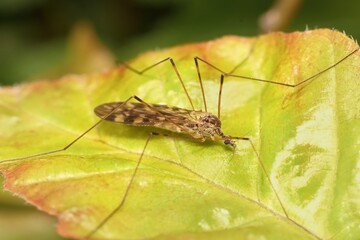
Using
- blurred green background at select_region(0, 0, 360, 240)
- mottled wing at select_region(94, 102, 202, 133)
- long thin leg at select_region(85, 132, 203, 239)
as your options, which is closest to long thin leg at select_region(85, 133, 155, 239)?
long thin leg at select_region(85, 132, 203, 239)

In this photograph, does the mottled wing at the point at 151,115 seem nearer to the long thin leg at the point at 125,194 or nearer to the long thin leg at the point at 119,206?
the long thin leg at the point at 125,194

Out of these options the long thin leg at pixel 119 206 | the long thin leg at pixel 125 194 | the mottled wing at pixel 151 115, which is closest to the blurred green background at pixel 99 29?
the mottled wing at pixel 151 115

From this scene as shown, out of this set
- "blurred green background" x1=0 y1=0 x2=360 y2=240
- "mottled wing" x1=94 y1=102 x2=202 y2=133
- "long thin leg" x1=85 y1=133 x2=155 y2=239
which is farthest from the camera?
"blurred green background" x1=0 y1=0 x2=360 y2=240

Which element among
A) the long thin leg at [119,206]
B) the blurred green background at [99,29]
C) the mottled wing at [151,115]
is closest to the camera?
the long thin leg at [119,206]

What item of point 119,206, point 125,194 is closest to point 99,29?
point 125,194

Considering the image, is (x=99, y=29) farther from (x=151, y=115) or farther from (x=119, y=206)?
(x=119, y=206)

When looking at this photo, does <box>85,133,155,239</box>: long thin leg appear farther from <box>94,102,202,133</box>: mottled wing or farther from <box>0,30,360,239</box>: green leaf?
<box>94,102,202,133</box>: mottled wing
